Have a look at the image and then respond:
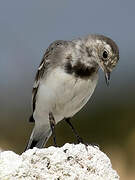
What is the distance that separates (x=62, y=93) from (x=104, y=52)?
2.24 ft

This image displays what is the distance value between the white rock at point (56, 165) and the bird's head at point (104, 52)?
2092 millimetres

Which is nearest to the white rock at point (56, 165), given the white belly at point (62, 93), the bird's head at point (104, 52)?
the white belly at point (62, 93)

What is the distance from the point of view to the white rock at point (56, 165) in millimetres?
4562

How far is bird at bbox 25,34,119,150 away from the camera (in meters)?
7.09

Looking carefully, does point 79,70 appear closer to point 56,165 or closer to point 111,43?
point 111,43

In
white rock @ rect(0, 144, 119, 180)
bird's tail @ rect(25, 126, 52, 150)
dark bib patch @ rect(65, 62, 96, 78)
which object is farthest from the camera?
bird's tail @ rect(25, 126, 52, 150)

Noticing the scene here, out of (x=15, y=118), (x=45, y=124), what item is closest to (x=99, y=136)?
(x=15, y=118)

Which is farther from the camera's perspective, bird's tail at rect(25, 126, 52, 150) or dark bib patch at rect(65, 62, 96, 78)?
bird's tail at rect(25, 126, 52, 150)

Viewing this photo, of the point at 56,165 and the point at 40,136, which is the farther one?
the point at 40,136

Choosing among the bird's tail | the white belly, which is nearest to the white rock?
the white belly

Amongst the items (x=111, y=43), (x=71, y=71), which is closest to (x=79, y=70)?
(x=71, y=71)

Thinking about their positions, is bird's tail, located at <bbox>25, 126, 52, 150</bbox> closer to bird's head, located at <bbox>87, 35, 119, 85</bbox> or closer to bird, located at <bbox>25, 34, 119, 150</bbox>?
bird, located at <bbox>25, 34, 119, 150</bbox>

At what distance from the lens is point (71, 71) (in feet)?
23.2

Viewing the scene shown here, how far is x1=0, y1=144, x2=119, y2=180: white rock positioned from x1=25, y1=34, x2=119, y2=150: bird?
6.55 feet
